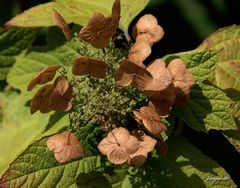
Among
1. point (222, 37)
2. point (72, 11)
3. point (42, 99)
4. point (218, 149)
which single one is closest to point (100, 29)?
point (42, 99)

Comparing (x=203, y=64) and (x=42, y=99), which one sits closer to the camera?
(x=42, y=99)

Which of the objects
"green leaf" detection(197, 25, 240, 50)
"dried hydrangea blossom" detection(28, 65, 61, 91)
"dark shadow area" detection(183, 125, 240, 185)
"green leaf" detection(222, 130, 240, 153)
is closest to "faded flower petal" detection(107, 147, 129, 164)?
"dried hydrangea blossom" detection(28, 65, 61, 91)

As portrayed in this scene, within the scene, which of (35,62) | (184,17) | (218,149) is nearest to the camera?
(35,62)

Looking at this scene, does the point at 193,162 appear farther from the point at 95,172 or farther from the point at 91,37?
the point at 91,37

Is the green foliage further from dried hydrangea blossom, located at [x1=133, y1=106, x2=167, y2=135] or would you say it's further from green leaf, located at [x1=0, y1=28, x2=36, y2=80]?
green leaf, located at [x1=0, y1=28, x2=36, y2=80]

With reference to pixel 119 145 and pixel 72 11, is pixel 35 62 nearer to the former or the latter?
A: pixel 72 11

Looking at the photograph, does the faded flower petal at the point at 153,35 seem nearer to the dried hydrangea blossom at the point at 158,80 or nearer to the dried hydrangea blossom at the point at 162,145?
the dried hydrangea blossom at the point at 158,80

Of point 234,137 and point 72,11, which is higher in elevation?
point 72,11
